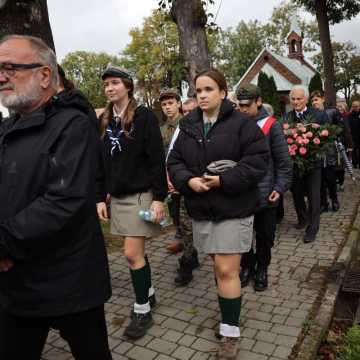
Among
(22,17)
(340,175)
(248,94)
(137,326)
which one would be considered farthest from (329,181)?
(22,17)

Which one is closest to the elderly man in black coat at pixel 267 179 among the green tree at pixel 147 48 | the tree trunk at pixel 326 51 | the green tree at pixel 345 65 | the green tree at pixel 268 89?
the tree trunk at pixel 326 51

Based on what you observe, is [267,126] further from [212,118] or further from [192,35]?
[192,35]

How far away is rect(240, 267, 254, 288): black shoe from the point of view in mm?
4547

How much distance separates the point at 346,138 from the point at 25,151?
759 centimetres

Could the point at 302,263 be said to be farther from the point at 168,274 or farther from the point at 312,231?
the point at 168,274

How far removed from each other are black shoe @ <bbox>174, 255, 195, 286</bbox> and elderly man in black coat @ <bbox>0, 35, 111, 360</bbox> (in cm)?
262

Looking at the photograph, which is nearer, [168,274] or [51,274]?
[51,274]

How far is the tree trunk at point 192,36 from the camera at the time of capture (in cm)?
751

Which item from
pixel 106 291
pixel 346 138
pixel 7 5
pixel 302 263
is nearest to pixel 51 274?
pixel 106 291

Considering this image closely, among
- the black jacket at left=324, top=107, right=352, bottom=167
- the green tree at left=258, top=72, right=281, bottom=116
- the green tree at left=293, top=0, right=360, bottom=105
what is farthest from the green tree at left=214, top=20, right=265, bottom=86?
the black jacket at left=324, top=107, right=352, bottom=167

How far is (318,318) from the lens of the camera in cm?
380

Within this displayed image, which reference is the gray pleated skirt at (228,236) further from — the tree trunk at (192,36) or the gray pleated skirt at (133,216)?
the tree trunk at (192,36)

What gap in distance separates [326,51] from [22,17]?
14.1 meters

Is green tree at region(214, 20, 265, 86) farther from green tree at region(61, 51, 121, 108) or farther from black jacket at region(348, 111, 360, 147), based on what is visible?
black jacket at region(348, 111, 360, 147)
